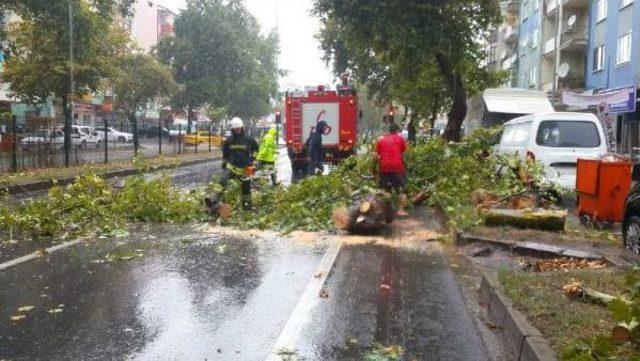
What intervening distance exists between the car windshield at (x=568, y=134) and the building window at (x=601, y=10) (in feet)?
75.5

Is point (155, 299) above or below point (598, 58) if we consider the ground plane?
below

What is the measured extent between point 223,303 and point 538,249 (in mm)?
4050

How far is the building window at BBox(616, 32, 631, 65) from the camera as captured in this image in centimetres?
2864

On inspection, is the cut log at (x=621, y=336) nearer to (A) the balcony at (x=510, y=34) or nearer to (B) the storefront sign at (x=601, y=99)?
(B) the storefront sign at (x=601, y=99)

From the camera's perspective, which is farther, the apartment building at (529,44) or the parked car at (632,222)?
the apartment building at (529,44)

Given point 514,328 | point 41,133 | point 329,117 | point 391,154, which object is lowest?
point 514,328

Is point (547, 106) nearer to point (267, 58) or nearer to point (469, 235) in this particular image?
point (469, 235)

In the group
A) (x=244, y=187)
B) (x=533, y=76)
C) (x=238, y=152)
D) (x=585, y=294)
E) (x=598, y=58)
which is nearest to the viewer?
(x=585, y=294)

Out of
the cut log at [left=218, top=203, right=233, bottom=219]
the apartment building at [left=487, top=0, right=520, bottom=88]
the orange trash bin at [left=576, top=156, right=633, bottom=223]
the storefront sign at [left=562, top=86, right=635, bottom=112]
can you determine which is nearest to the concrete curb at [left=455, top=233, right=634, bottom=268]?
the orange trash bin at [left=576, top=156, right=633, bottom=223]

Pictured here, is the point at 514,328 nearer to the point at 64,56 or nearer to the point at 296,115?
the point at 296,115

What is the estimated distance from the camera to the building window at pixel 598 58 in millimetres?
33375

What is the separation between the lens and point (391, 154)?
12266 mm

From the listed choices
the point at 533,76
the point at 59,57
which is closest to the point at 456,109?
the point at 59,57

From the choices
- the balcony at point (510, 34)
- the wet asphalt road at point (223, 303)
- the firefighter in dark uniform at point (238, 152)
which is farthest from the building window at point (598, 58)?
the wet asphalt road at point (223, 303)
